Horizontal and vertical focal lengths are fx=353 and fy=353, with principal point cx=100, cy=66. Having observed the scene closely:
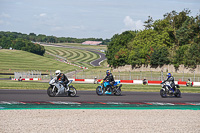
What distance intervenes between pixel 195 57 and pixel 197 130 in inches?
2770

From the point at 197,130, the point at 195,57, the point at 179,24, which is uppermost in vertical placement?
the point at 179,24

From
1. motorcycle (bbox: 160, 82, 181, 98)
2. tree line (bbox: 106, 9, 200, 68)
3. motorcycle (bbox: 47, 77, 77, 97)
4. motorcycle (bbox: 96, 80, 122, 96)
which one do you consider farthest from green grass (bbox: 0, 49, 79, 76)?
motorcycle (bbox: 47, 77, 77, 97)

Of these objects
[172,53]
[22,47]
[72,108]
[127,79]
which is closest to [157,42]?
[172,53]

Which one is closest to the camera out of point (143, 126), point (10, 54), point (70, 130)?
point (70, 130)

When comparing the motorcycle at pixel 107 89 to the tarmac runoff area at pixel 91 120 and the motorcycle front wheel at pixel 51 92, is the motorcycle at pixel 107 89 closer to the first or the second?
the motorcycle front wheel at pixel 51 92

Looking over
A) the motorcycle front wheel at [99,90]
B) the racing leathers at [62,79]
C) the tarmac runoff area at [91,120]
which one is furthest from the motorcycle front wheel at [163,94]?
the tarmac runoff area at [91,120]

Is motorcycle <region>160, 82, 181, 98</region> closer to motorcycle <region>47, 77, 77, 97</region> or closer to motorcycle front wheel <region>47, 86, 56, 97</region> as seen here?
motorcycle <region>47, 77, 77, 97</region>

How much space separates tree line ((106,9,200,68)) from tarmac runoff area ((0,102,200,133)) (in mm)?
65623

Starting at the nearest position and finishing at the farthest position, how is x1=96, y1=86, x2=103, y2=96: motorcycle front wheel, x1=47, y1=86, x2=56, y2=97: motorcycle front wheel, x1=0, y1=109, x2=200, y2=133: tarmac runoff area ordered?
1. x1=0, y1=109, x2=200, y2=133: tarmac runoff area
2. x1=47, y1=86, x2=56, y2=97: motorcycle front wheel
3. x1=96, y1=86, x2=103, y2=96: motorcycle front wheel

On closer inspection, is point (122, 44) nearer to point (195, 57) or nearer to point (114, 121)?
point (195, 57)

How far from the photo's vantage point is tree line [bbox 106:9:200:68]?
276ft

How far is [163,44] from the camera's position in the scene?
316 feet

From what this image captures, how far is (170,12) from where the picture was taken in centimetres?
10650

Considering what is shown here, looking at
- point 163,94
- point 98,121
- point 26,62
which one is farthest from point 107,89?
point 26,62
